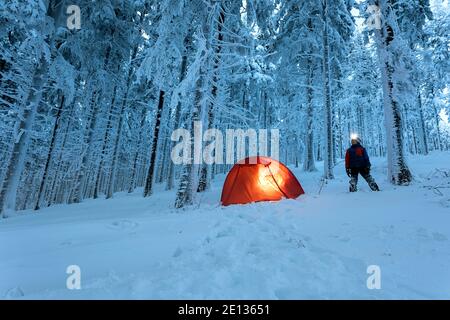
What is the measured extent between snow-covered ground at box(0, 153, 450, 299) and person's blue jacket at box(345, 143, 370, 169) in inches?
96.7

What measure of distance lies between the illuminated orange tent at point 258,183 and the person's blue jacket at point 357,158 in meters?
1.88

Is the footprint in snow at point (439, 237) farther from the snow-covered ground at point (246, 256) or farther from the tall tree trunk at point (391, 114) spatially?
the tall tree trunk at point (391, 114)

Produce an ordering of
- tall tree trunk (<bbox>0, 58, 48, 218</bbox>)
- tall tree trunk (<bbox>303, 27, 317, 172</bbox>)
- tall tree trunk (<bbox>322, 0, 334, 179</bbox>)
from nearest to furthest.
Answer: tall tree trunk (<bbox>0, 58, 48, 218</bbox>), tall tree trunk (<bbox>322, 0, 334, 179</bbox>), tall tree trunk (<bbox>303, 27, 317, 172</bbox>)

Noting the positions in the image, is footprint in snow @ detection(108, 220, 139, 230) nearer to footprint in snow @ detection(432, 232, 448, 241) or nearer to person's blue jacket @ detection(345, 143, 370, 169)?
footprint in snow @ detection(432, 232, 448, 241)

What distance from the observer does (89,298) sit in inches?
87.5

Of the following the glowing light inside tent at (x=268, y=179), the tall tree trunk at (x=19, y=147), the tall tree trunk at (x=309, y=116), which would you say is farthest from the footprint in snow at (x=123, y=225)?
the tall tree trunk at (x=309, y=116)

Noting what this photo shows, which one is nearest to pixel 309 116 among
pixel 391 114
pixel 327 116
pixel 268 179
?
pixel 327 116

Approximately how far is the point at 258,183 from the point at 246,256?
5.37m

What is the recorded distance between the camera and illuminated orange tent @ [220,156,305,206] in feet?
27.5

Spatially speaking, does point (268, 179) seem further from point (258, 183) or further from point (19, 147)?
point (19, 147)

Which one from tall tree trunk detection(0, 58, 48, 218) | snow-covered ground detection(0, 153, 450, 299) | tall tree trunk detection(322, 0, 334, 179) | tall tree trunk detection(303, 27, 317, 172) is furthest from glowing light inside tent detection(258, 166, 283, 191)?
tall tree trunk detection(0, 58, 48, 218)

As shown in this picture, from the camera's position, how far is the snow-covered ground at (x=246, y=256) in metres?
2.37

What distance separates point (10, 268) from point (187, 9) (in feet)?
27.1

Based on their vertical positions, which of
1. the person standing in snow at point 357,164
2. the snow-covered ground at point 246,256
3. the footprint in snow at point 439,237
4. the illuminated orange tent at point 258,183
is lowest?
the snow-covered ground at point 246,256
